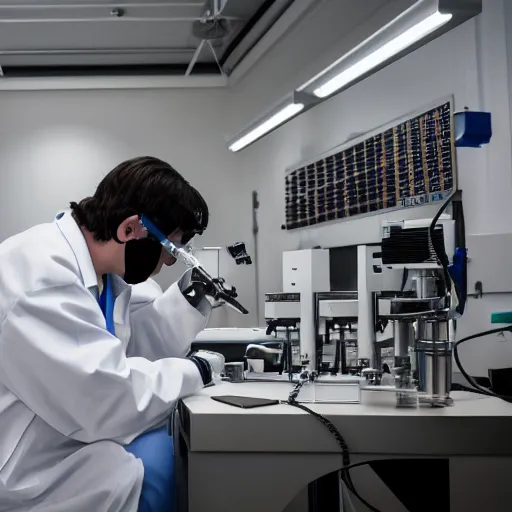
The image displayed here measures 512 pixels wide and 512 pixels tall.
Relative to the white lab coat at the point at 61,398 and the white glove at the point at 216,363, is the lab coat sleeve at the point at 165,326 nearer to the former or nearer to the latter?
the white glove at the point at 216,363

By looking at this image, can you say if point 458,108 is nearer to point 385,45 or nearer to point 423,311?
point 385,45

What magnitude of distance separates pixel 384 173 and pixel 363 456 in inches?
86.1

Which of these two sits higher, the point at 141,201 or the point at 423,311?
the point at 141,201

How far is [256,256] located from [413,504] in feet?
14.1

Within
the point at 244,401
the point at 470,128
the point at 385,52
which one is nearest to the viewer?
the point at 244,401

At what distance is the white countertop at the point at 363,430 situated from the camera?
1390 mm

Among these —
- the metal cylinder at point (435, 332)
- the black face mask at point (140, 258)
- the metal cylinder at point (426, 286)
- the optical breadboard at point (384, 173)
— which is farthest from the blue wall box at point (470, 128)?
the black face mask at point (140, 258)

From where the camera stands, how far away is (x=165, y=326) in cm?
203

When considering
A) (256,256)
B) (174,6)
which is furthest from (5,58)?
(256,256)

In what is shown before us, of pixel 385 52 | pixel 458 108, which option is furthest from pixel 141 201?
pixel 458 108

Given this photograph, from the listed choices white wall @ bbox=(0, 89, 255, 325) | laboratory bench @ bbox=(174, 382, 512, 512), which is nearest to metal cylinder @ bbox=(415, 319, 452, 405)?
laboratory bench @ bbox=(174, 382, 512, 512)

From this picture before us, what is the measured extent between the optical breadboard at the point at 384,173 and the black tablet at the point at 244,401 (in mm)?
1597

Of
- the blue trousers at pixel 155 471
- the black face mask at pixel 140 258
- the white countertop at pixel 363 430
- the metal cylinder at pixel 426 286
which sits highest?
the black face mask at pixel 140 258

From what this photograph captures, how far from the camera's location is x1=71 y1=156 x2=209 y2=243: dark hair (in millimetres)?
1700
